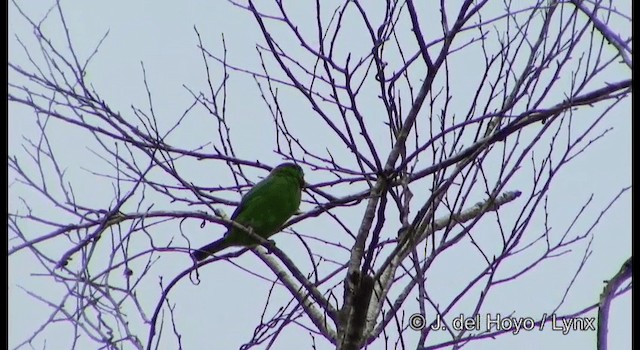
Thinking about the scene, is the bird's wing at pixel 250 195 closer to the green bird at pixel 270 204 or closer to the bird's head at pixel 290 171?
the green bird at pixel 270 204

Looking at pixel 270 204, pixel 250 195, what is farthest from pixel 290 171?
pixel 250 195

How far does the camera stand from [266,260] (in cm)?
452

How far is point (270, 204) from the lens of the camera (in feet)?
15.9

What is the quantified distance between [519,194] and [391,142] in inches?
48.7

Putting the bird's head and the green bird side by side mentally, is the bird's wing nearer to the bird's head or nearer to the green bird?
the green bird

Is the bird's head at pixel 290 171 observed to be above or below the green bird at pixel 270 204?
above

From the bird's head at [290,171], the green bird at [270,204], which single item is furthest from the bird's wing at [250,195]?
the bird's head at [290,171]

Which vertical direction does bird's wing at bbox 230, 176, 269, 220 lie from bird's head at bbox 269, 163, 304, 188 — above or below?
below

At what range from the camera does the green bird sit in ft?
15.7

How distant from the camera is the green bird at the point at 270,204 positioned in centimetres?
477

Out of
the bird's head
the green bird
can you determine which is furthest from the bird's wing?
the bird's head

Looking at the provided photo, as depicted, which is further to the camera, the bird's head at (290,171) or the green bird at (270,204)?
the bird's head at (290,171)
